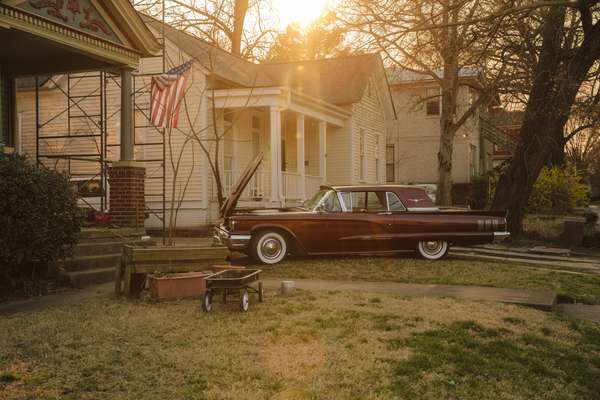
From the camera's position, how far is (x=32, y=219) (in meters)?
7.80

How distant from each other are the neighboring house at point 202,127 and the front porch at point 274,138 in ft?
0.11

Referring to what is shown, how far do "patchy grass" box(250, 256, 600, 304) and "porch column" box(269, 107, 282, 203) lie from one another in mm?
5582

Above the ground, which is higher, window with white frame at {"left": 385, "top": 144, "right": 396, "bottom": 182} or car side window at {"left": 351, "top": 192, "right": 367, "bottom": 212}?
window with white frame at {"left": 385, "top": 144, "right": 396, "bottom": 182}

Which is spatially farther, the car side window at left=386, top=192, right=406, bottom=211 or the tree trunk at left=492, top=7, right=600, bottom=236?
Result: the tree trunk at left=492, top=7, right=600, bottom=236

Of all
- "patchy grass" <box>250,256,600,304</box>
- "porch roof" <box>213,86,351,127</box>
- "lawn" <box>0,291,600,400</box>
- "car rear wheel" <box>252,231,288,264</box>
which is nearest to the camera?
"lawn" <box>0,291,600,400</box>

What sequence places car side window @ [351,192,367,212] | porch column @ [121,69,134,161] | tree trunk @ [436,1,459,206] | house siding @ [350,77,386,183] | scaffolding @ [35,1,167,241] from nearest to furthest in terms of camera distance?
porch column @ [121,69,134,161]
car side window @ [351,192,367,212]
scaffolding @ [35,1,167,241]
tree trunk @ [436,1,459,206]
house siding @ [350,77,386,183]

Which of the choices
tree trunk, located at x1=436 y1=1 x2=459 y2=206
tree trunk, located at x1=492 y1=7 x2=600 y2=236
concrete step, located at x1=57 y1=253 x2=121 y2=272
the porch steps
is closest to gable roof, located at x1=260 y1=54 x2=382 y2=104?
tree trunk, located at x1=436 y1=1 x2=459 y2=206

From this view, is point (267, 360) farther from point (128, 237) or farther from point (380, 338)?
point (128, 237)

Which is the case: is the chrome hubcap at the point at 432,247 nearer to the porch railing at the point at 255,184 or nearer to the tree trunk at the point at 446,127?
the porch railing at the point at 255,184

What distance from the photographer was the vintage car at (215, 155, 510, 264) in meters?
11.8

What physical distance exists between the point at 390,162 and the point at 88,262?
27.5 meters

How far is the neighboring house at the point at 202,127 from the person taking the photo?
58.1 ft

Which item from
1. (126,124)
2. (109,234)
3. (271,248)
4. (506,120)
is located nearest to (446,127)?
(506,120)

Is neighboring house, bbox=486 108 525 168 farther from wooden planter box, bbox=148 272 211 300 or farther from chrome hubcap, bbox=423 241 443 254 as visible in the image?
wooden planter box, bbox=148 272 211 300
